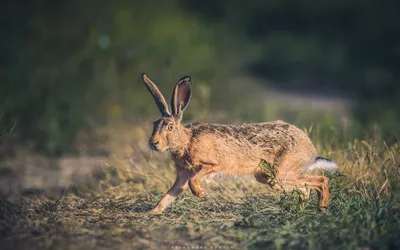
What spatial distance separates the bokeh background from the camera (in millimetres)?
9500

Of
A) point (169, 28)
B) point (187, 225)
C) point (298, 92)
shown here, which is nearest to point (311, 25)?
point (298, 92)

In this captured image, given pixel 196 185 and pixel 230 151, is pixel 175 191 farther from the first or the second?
pixel 230 151

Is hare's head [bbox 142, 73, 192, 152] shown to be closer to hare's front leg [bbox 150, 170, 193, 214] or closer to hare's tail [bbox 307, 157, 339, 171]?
hare's front leg [bbox 150, 170, 193, 214]

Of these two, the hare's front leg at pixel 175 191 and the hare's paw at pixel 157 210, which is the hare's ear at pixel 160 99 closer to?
the hare's front leg at pixel 175 191

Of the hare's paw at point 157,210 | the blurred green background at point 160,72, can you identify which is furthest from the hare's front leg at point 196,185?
the blurred green background at point 160,72

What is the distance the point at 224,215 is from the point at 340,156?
1588mm

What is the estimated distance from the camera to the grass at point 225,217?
15.4 ft

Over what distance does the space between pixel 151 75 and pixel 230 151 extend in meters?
6.59

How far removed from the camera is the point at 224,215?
543 cm

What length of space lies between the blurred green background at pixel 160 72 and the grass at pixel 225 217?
1.01 m

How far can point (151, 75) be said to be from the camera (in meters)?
12.3

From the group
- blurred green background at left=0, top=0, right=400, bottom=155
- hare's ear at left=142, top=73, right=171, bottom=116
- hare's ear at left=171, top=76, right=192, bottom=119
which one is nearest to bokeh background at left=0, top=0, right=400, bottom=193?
blurred green background at left=0, top=0, right=400, bottom=155

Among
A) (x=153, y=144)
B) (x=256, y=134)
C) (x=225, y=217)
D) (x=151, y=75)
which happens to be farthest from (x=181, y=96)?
(x=151, y=75)

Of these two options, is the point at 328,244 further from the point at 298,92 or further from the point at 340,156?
the point at 298,92
